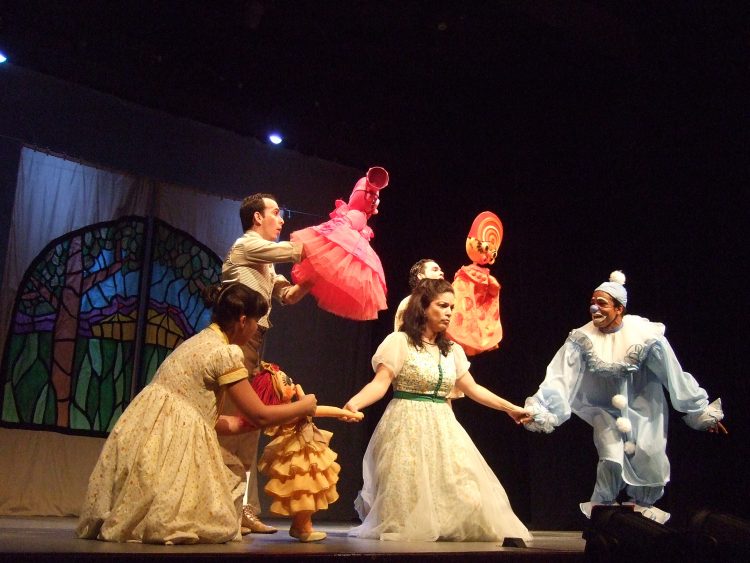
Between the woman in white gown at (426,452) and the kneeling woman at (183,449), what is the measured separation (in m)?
0.75

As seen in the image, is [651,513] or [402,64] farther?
[402,64]

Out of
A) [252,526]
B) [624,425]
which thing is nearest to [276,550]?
Result: [252,526]

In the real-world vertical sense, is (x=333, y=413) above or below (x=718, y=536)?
above

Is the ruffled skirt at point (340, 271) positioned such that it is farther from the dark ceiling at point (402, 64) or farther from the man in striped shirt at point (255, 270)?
the dark ceiling at point (402, 64)

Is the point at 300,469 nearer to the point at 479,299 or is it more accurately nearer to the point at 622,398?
the point at 622,398

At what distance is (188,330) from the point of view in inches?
234

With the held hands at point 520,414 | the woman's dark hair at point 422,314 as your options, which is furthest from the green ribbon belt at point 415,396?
the held hands at point 520,414

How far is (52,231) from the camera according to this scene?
544 centimetres

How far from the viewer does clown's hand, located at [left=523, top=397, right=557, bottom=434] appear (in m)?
4.22

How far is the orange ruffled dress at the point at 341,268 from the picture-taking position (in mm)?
3973

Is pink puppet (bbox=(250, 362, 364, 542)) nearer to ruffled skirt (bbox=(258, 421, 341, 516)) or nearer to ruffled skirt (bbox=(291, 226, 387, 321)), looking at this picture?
ruffled skirt (bbox=(258, 421, 341, 516))

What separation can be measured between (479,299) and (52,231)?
9.35 feet

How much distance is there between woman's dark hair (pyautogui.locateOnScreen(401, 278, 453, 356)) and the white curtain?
100 inches

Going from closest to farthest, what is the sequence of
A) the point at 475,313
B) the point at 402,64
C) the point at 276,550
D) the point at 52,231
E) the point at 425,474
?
1. the point at 276,550
2. the point at 425,474
3. the point at 475,313
4. the point at 52,231
5. the point at 402,64
